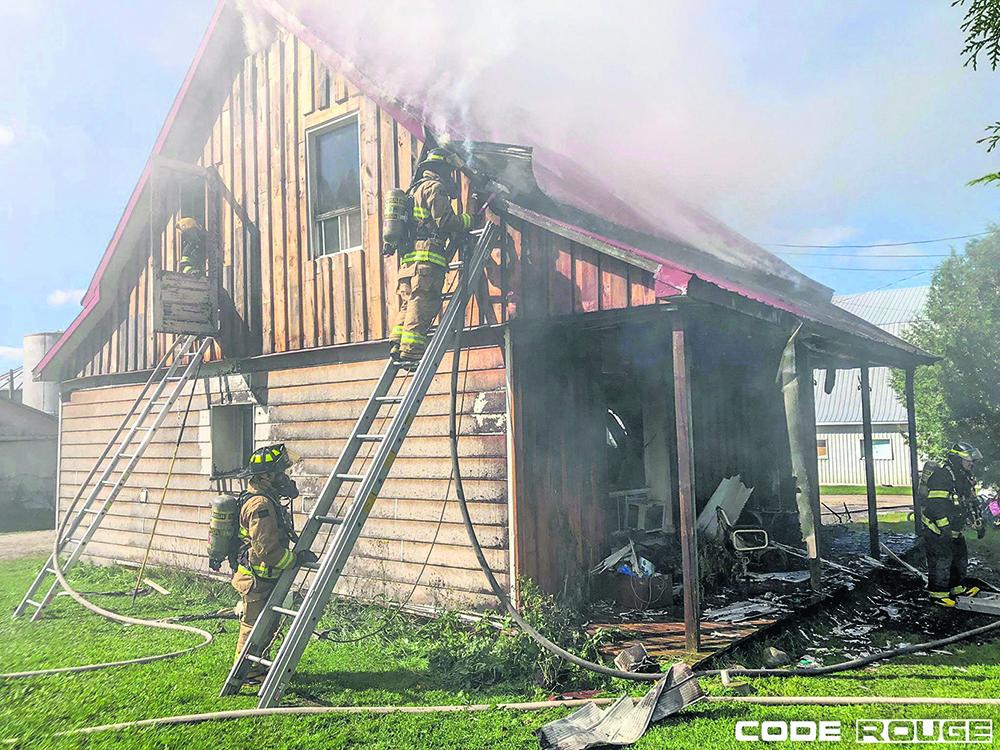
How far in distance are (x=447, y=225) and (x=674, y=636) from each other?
403cm

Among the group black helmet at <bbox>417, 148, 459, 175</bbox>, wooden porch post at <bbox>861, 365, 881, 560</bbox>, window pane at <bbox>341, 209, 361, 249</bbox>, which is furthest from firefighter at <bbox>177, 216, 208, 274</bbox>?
wooden porch post at <bbox>861, 365, 881, 560</bbox>

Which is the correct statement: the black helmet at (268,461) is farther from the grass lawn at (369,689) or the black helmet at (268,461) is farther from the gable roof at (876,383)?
the gable roof at (876,383)

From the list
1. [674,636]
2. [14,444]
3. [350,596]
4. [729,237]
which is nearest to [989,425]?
[729,237]

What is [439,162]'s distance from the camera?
6.61 m

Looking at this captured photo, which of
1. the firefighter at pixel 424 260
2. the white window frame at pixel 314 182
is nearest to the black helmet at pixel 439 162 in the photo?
the firefighter at pixel 424 260

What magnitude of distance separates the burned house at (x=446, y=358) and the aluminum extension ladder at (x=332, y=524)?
0.91 m

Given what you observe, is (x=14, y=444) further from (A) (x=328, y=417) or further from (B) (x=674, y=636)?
(B) (x=674, y=636)

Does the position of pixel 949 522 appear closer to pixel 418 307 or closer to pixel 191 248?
pixel 418 307

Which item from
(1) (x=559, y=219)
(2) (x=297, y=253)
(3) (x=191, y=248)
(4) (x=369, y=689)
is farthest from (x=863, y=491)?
(4) (x=369, y=689)

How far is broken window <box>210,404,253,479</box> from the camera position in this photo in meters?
9.95

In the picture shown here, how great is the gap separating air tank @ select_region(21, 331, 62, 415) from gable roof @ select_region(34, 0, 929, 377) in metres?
22.5

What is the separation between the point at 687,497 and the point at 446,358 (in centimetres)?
279

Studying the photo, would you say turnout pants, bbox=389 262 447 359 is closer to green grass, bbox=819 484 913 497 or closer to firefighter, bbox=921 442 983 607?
firefighter, bbox=921 442 983 607

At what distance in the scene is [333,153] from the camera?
8.78m
